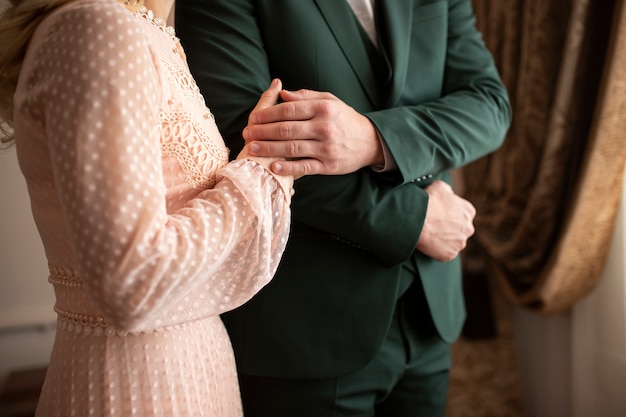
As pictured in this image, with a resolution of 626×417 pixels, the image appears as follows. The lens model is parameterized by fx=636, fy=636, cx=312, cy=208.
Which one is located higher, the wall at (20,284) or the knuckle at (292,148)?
the knuckle at (292,148)

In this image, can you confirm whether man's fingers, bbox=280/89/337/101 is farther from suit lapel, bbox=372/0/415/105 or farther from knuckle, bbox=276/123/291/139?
suit lapel, bbox=372/0/415/105

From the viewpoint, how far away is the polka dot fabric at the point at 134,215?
797 mm

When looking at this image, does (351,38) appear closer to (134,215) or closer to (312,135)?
(312,135)

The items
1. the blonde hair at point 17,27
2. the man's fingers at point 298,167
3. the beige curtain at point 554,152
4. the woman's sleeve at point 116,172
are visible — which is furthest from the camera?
the beige curtain at point 554,152

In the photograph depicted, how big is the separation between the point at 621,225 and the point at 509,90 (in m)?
0.62

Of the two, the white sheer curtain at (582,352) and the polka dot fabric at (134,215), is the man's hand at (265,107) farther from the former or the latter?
the white sheer curtain at (582,352)

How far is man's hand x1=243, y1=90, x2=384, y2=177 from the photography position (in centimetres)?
106

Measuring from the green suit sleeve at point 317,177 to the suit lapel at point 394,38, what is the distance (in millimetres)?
73

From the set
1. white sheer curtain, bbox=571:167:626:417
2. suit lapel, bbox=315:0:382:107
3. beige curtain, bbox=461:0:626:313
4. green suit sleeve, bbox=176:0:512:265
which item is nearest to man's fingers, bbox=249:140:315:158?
green suit sleeve, bbox=176:0:512:265

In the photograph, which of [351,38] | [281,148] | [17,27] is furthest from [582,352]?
[17,27]

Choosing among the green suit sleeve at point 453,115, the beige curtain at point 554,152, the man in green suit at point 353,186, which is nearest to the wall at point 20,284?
the man in green suit at point 353,186

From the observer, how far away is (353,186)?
123 cm

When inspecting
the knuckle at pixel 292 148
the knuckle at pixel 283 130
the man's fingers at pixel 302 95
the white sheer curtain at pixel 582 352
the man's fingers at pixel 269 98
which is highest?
the man's fingers at pixel 269 98

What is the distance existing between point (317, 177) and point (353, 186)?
73mm
